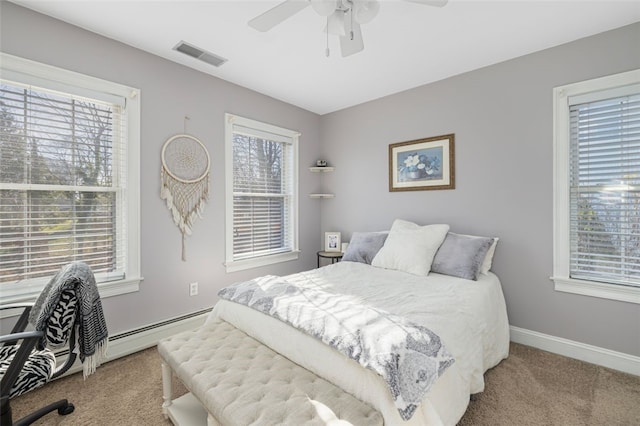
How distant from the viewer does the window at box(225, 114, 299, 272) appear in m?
3.19

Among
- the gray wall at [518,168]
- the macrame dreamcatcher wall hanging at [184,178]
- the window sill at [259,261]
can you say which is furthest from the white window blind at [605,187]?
the macrame dreamcatcher wall hanging at [184,178]

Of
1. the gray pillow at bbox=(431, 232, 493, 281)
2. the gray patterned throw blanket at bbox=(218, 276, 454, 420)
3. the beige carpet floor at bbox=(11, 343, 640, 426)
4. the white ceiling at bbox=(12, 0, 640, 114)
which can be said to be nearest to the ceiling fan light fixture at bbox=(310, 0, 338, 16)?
the white ceiling at bbox=(12, 0, 640, 114)

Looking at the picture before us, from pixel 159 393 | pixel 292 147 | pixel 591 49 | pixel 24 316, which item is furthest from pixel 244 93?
pixel 591 49

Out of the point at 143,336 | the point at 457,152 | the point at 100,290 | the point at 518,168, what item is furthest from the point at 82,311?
the point at 518,168

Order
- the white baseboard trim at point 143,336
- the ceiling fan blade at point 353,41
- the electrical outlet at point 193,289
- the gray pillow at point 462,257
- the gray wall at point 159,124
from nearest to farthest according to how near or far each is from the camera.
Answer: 1. the ceiling fan blade at point 353,41
2. the gray wall at point 159,124
3. the white baseboard trim at point 143,336
4. the gray pillow at point 462,257
5. the electrical outlet at point 193,289

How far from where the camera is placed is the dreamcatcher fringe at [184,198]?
2646 mm

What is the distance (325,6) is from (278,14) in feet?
0.91

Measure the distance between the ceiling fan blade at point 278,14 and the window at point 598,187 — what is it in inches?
91.8

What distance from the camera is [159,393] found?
1.93m

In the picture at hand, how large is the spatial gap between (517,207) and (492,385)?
154cm

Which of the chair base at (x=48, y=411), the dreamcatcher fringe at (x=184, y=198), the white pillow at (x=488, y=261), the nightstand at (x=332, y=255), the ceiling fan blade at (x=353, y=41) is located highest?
the ceiling fan blade at (x=353, y=41)

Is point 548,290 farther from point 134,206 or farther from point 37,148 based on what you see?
point 37,148

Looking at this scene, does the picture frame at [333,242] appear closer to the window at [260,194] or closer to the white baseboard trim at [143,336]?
the window at [260,194]

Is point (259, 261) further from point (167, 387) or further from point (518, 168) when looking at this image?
point (518, 168)
